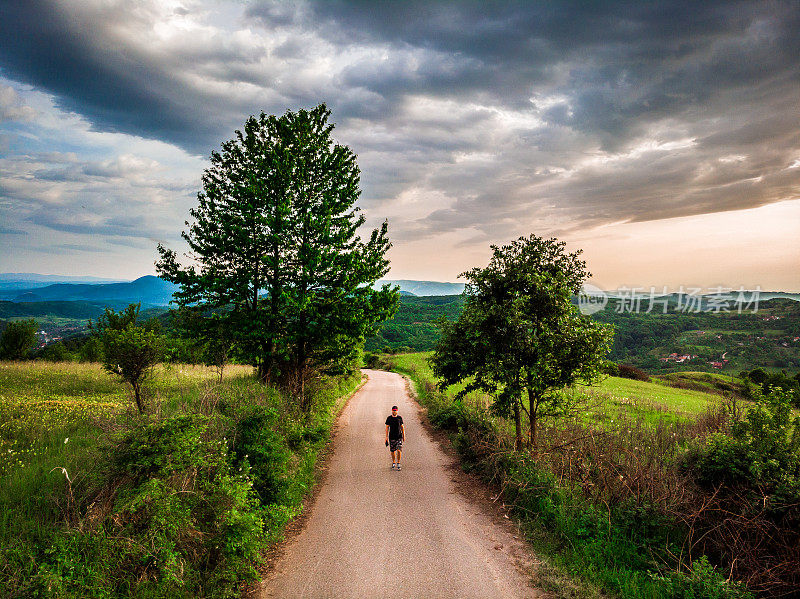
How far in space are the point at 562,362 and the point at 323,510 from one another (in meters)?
7.97

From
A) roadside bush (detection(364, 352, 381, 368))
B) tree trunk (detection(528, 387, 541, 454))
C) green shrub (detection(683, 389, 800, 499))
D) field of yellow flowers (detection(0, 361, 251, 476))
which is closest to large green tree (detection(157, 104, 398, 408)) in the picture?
field of yellow flowers (detection(0, 361, 251, 476))

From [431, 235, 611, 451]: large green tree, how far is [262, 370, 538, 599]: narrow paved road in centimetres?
368

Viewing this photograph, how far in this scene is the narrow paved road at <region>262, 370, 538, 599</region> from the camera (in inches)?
252

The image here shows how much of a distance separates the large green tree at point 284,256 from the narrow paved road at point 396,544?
19.6 ft

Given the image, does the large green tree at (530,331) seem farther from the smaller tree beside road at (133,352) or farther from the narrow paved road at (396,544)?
the smaller tree beside road at (133,352)

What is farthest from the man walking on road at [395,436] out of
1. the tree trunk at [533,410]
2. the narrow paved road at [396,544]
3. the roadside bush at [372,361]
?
the roadside bush at [372,361]

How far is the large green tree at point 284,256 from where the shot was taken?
611 inches

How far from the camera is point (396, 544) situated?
780 centimetres

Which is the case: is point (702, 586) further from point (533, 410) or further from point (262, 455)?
point (262, 455)

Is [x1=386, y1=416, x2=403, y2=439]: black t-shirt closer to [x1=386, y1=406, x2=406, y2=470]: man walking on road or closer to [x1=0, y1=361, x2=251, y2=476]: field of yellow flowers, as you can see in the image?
[x1=386, y1=406, x2=406, y2=470]: man walking on road

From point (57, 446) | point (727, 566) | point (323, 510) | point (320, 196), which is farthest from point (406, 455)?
point (320, 196)

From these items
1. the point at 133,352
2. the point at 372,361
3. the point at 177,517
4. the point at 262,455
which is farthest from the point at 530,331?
the point at 372,361

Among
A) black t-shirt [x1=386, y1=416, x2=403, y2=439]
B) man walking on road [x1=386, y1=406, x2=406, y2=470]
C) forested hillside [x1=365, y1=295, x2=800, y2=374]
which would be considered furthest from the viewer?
forested hillside [x1=365, y1=295, x2=800, y2=374]

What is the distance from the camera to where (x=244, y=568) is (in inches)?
250
